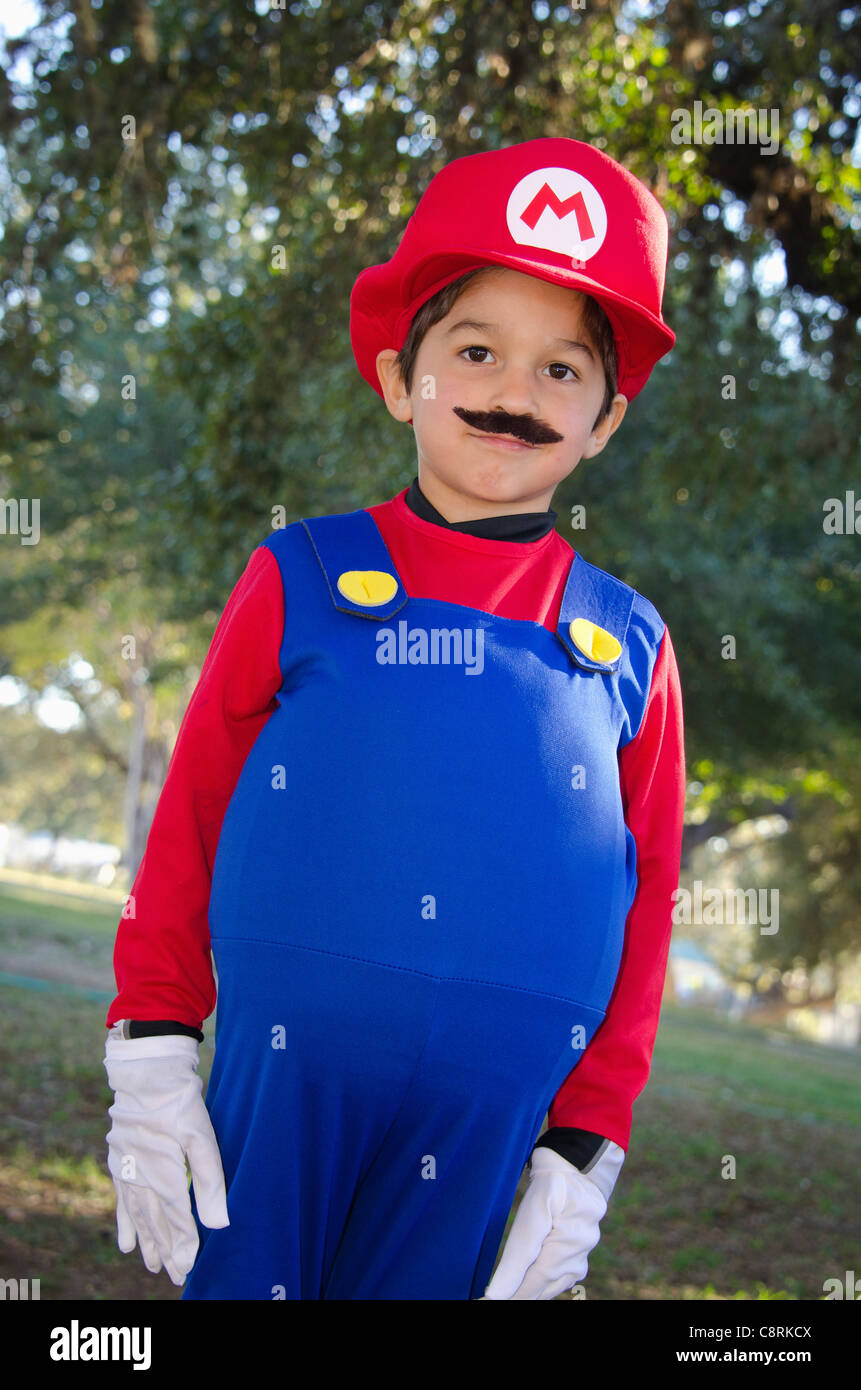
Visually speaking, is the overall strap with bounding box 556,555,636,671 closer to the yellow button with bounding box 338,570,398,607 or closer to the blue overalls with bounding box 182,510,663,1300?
the blue overalls with bounding box 182,510,663,1300

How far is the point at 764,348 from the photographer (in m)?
6.35

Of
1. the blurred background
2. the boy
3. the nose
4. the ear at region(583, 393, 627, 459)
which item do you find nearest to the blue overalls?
the boy

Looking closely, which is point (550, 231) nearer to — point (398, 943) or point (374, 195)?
point (398, 943)

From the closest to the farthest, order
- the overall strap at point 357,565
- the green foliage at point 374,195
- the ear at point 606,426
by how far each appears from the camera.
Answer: the overall strap at point 357,565 → the ear at point 606,426 → the green foliage at point 374,195

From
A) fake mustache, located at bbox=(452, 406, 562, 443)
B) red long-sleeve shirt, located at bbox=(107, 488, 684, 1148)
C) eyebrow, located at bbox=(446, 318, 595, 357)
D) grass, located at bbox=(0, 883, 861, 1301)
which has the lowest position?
grass, located at bbox=(0, 883, 861, 1301)

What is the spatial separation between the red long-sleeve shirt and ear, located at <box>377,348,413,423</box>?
0.20 meters

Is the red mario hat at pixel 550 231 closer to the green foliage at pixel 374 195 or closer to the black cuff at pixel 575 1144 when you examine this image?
the green foliage at pixel 374 195

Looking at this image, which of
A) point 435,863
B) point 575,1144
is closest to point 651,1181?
point 575,1144

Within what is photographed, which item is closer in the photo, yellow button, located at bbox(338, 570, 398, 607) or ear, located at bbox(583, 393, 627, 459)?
yellow button, located at bbox(338, 570, 398, 607)

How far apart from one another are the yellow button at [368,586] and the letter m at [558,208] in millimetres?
539

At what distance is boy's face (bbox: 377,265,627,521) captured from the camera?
1.76 m

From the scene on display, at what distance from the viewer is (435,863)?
1575 millimetres

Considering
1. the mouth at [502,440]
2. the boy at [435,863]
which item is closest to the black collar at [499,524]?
the boy at [435,863]

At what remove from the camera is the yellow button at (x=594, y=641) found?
1.76 metres
